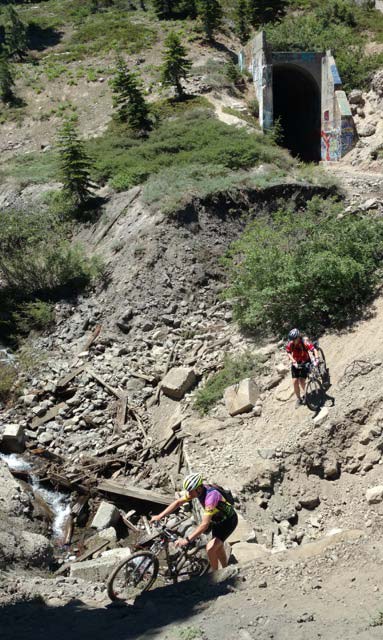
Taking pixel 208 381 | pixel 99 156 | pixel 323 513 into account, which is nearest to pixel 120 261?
pixel 208 381

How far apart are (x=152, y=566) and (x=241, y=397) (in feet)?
13.1

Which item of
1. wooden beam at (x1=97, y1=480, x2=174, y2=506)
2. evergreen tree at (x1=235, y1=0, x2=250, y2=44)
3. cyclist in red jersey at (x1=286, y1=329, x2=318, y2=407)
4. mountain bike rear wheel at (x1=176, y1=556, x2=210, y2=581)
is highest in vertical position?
evergreen tree at (x1=235, y1=0, x2=250, y2=44)

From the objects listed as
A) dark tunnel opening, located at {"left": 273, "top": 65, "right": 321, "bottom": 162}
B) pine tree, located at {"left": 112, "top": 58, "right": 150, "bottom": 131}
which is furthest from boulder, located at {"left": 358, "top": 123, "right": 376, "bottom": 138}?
pine tree, located at {"left": 112, "top": 58, "right": 150, "bottom": 131}

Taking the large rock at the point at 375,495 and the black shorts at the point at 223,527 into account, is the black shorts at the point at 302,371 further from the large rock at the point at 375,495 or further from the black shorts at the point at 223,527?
the black shorts at the point at 223,527

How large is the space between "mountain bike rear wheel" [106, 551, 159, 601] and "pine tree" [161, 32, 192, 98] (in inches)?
1031

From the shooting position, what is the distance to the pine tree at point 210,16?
3397 centimetres

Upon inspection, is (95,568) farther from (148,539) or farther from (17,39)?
(17,39)

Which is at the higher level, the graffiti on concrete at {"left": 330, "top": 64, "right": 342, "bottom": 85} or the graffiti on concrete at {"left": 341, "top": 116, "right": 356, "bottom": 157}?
the graffiti on concrete at {"left": 330, "top": 64, "right": 342, "bottom": 85}

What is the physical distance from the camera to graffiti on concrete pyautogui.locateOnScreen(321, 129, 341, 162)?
990 inches

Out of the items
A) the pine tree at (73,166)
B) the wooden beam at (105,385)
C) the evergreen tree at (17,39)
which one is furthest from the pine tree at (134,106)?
the evergreen tree at (17,39)

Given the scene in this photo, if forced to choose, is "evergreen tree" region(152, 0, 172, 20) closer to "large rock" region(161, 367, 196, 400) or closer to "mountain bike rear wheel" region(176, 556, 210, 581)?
"large rock" region(161, 367, 196, 400)

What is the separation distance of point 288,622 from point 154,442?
5790 mm

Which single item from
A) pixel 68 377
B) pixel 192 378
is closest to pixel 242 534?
pixel 192 378

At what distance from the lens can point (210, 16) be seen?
111 ft
